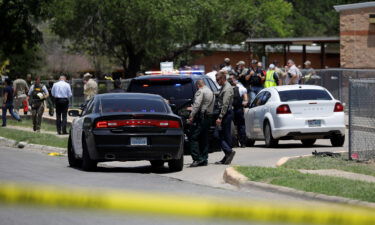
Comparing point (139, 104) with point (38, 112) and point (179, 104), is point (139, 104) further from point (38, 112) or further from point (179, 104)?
point (38, 112)

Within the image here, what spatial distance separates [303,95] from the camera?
21016 millimetres

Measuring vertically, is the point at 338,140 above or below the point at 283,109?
below

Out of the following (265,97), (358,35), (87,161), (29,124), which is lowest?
(29,124)

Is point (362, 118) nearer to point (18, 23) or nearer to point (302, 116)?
point (302, 116)

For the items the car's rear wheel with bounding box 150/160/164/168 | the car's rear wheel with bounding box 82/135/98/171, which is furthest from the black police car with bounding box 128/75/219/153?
the car's rear wheel with bounding box 82/135/98/171

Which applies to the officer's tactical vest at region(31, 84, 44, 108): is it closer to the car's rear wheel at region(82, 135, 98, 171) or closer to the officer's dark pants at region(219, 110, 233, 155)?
the officer's dark pants at region(219, 110, 233, 155)

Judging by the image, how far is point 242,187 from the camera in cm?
1340

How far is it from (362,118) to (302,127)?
446cm

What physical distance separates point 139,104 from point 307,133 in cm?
586

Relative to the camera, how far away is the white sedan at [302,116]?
20609 millimetres

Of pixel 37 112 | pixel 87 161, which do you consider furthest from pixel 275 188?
pixel 37 112

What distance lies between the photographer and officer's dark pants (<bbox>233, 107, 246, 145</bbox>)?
2103 centimetres

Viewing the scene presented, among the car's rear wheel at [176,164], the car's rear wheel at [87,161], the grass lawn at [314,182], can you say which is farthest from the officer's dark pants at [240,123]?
the grass lawn at [314,182]

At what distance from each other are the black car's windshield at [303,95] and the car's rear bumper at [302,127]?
0.51m
